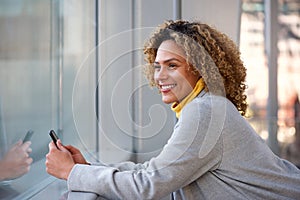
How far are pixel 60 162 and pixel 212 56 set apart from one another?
47 cm

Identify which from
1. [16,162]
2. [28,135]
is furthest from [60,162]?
[28,135]

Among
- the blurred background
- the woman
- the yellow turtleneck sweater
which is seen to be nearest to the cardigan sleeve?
the woman

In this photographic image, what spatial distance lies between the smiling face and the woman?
0.7 inches

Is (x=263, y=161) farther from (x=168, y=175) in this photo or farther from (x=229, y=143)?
(x=168, y=175)

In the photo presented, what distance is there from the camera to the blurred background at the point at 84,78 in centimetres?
122

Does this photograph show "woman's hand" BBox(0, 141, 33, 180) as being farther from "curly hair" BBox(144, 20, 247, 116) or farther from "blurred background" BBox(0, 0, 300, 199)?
"curly hair" BBox(144, 20, 247, 116)

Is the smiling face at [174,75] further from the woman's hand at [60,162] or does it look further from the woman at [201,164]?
the woman's hand at [60,162]

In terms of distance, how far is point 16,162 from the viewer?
1.17 m

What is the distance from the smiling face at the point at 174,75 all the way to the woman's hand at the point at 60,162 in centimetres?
32

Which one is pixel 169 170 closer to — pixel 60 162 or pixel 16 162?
pixel 60 162

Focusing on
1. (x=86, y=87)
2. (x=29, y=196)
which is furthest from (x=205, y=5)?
(x=29, y=196)

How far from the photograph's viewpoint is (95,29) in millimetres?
2148

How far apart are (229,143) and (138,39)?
103 cm

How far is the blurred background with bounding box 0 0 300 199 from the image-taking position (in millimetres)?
1219
